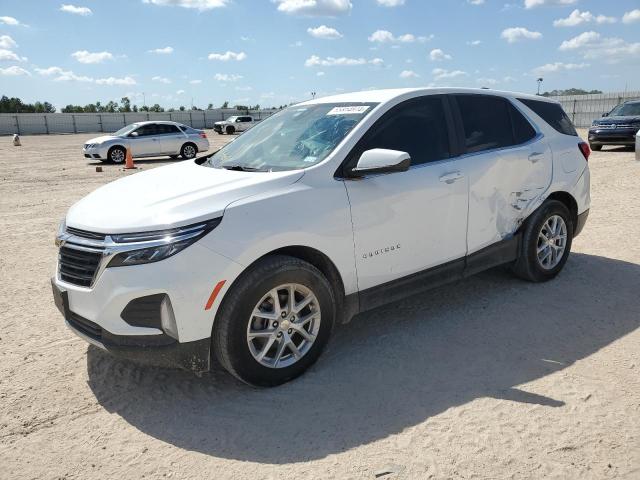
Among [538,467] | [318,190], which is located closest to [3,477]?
[318,190]

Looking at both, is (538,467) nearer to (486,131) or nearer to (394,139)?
(394,139)

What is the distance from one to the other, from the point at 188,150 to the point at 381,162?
1815cm

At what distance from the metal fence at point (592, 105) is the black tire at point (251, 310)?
38094 mm

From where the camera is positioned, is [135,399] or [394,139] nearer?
[135,399]

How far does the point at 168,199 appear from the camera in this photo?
3.34 m

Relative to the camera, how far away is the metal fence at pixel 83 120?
45656 millimetres

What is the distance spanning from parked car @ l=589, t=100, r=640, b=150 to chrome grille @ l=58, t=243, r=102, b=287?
17.9 meters

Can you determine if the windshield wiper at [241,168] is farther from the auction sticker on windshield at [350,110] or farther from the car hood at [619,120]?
the car hood at [619,120]

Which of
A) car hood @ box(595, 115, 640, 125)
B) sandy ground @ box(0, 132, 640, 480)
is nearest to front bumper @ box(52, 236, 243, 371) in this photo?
sandy ground @ box(0, 132, 640, 480)

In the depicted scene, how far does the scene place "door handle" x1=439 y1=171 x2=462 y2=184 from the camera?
13.6ft

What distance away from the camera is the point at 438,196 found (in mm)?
4121

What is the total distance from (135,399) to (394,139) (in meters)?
2.53

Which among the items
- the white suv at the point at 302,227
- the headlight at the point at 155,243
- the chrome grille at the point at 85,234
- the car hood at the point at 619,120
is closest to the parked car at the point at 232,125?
the car hood at the point at 619,120

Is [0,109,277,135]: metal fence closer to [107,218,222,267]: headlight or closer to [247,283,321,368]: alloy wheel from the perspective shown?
[247,283,321,368]: alloy wheel
